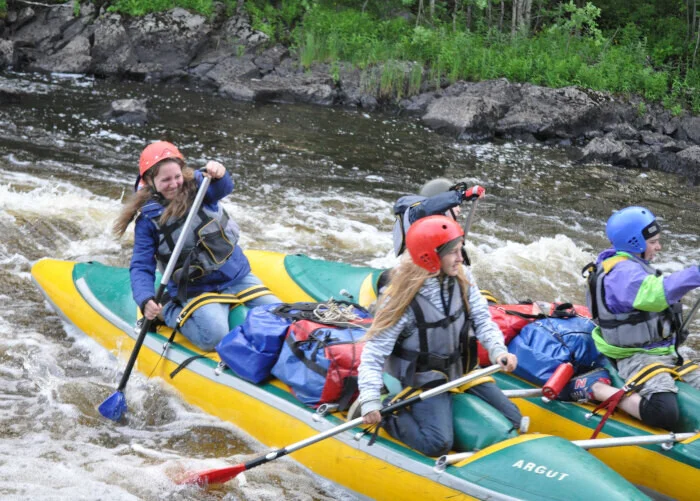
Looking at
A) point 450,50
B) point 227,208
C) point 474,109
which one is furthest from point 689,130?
point 227,208

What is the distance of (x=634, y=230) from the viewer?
13.3ft

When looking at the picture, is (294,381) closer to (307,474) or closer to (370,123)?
(307,474)

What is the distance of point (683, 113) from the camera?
15.2m

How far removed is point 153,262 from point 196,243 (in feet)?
0.88

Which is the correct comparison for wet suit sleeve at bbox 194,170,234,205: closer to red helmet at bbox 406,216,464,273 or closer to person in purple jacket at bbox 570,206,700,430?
red helmet at bbox 406,216,464,273

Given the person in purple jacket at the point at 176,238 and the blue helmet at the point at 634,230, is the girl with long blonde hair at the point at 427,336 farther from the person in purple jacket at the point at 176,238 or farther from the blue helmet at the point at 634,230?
the person in purple jacket at the point at 176,238

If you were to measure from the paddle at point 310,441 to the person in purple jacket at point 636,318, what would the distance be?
0.89 meters

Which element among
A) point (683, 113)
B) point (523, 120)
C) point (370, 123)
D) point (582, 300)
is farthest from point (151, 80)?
point (582, 300)

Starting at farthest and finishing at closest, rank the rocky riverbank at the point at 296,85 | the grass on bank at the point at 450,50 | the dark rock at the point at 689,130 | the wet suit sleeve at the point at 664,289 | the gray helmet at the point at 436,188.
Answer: the grass on bank at the point at 450,50 < the dark rock at the point at 689,130 < the rocky riverbank at the point at 296,85 < the gray helmet at the point at 436,188 < the wet suit sleeve at the point at 664,289

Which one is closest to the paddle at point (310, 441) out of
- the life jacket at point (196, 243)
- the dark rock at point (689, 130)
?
the life jacket at point (196, 243)

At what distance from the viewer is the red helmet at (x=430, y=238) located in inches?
132

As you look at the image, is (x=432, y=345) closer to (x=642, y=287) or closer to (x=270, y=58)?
(x=642, y=287)

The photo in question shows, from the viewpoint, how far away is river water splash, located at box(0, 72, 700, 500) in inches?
159

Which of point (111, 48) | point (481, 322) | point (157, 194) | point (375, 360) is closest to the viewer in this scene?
point (375, 360)
